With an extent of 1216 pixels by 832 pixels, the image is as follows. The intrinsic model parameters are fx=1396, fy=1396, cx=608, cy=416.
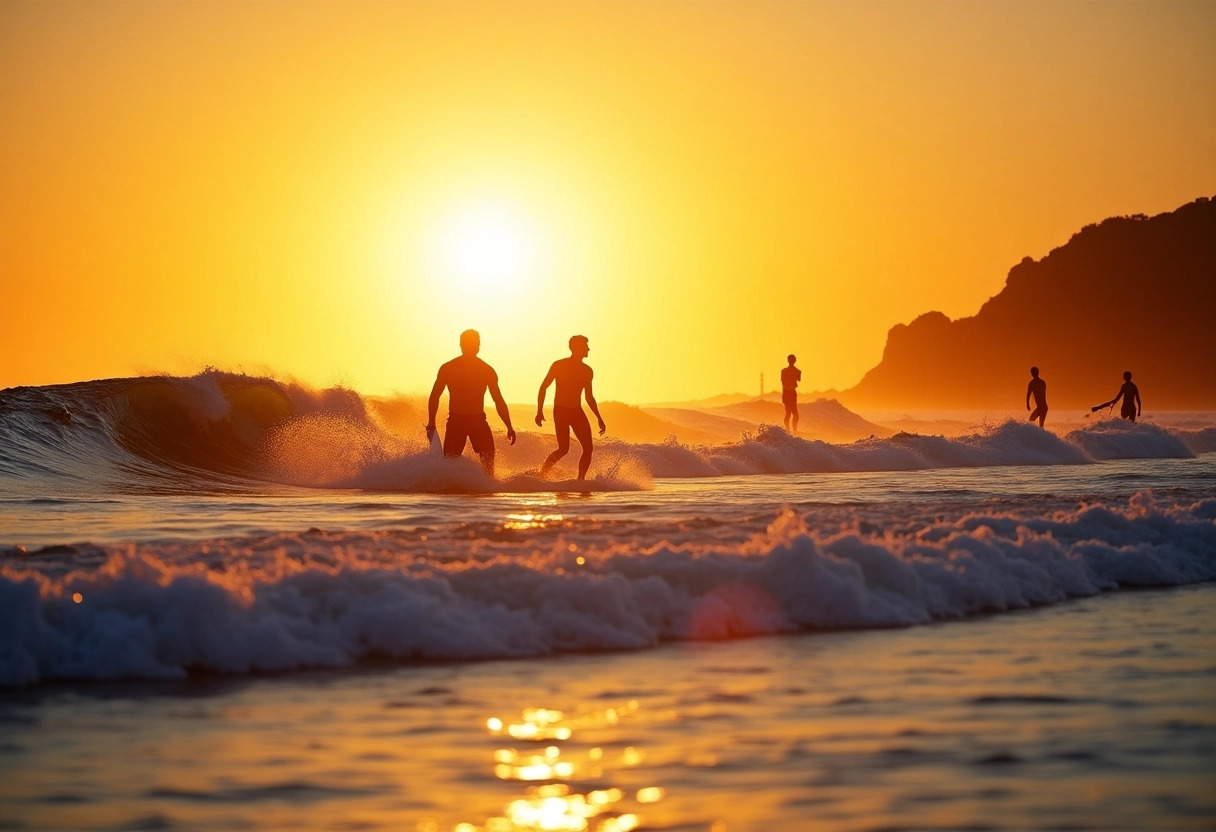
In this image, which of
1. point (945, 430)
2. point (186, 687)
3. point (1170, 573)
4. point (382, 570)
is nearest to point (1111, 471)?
point (1170, 573)

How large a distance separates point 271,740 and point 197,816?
0.91 metres

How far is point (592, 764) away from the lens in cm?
500

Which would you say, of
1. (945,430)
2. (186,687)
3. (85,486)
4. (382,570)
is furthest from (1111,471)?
(945,430)

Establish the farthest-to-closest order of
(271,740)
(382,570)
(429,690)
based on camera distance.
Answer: (382,570)
(429,690)
(271,740)

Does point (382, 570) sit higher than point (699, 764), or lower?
higher

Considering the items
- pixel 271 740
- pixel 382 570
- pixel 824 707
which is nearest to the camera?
pixel 271 740

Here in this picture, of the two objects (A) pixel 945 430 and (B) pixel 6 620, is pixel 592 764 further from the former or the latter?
(A) pixel 945 430

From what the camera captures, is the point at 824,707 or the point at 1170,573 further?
the point at 1170,573

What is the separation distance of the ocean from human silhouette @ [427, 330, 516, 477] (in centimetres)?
335

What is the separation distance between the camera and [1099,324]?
177625 mm

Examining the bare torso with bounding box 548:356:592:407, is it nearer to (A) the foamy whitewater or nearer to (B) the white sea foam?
(A) the foamy whitewater

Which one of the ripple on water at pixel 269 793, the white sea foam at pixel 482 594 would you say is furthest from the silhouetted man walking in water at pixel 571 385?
the ripple on water at pixel 269 793

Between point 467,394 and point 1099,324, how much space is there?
173m

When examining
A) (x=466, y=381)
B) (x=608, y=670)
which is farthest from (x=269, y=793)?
(x=466, y=381)
